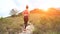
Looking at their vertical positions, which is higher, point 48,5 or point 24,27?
point 48,5

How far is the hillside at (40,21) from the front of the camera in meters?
1.97

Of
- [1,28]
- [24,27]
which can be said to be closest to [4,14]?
[1,28]

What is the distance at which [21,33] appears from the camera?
1.97m

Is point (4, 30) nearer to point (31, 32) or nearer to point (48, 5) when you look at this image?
point (31, 32)

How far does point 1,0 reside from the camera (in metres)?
2.12

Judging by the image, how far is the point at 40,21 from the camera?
200cm

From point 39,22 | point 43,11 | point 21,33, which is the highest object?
point 43,11

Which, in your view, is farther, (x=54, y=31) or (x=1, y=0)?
(x=1, y=0)

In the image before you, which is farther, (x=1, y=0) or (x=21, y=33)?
(x=1, y=0)

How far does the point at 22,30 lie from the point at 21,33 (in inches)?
1.6

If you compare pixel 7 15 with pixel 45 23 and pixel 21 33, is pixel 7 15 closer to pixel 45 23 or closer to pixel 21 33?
pixel 21 33

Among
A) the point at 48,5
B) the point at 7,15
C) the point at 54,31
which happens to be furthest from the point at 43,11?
the point at 7,15

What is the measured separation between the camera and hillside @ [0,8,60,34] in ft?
6.47

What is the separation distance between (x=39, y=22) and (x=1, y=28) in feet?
1.68
